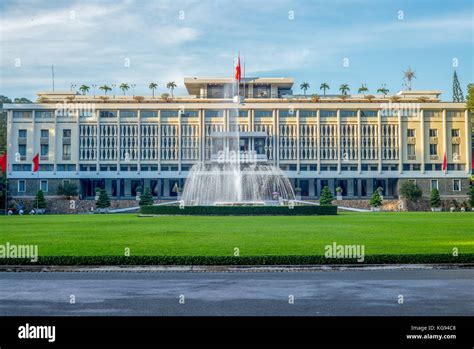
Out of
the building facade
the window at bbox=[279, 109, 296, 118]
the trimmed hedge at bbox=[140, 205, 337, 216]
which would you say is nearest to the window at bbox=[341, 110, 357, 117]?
the building facade

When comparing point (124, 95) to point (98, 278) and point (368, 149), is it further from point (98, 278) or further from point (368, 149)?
point (98, 278)

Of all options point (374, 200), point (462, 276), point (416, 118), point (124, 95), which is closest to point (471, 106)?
point (416, 118)

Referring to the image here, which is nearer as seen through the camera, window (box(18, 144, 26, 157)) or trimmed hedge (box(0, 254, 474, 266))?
trimmed hedge (box(0, 254, 474, 266))

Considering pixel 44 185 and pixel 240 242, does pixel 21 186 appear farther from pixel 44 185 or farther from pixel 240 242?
pixel 240 242

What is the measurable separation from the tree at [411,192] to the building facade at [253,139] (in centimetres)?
816

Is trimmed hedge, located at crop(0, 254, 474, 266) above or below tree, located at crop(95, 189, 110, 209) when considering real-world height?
above

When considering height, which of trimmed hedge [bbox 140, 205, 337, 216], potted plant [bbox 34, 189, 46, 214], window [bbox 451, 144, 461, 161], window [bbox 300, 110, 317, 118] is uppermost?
window [bbox 300, 110, 317, 118]

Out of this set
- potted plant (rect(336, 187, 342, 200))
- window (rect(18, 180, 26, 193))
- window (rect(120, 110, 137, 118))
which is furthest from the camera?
window (rect(120, 110, 137, 118))

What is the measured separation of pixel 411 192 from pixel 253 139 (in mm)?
29180

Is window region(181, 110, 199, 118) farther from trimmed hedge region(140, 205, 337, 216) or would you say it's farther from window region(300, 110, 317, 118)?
trimmed hedge region(140, 205, 337, 216)

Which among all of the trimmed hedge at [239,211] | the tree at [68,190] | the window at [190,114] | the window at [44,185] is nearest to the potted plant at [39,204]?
the tree at [68,190]

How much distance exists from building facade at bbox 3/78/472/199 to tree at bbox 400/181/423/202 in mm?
8161

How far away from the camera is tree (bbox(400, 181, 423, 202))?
100 meters
